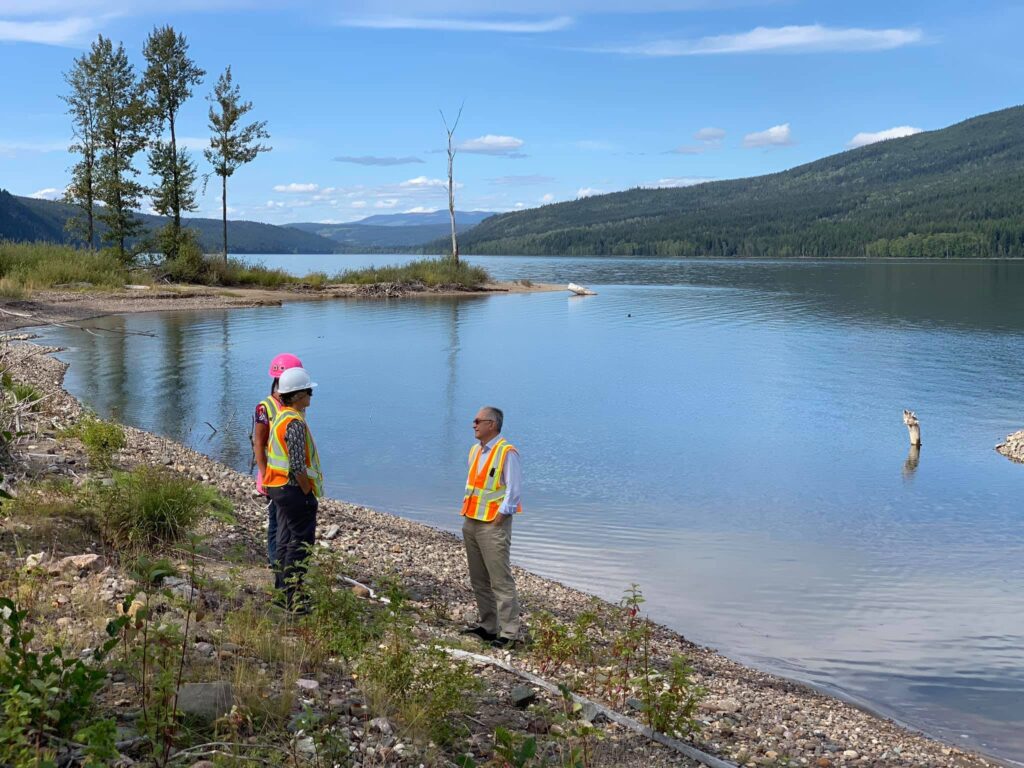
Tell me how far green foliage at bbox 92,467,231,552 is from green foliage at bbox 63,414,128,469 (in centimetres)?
200

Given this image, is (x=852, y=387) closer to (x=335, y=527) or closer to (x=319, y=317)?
(x=335, y=527)

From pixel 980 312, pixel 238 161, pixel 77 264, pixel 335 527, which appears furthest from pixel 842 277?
pixel 335 527

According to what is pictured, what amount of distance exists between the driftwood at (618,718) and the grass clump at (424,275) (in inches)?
1985

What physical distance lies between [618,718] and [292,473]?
108 inches

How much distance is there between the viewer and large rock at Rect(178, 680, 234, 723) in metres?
4.38

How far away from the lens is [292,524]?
268 inches

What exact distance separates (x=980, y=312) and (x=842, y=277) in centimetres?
4332

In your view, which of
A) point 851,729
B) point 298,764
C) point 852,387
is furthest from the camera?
point 852,387

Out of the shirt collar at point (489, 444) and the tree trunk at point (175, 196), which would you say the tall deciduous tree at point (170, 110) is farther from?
the shirt collar at point (489, 444)

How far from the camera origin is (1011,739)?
6.79 metres

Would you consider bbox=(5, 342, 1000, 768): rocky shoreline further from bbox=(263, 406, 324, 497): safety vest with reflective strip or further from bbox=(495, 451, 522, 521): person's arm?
bbox=(495, 451, 522, 521): person's arm

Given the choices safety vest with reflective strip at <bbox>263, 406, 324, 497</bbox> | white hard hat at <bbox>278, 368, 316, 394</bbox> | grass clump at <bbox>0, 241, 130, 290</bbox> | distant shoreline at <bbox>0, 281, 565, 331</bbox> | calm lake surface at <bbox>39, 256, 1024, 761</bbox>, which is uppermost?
grass clump at <bbox>0, 241, 130, 290</bbox>

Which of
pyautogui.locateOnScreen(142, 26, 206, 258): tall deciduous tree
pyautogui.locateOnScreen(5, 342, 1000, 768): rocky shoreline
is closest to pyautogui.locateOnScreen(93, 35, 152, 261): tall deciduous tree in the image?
pyautogui.locateOnScreen(142, 26, 206, 258): tall deciduous tree

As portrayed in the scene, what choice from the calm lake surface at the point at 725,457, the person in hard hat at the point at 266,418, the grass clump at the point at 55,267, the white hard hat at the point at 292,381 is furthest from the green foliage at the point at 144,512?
the grass clump at the point at 55,267
